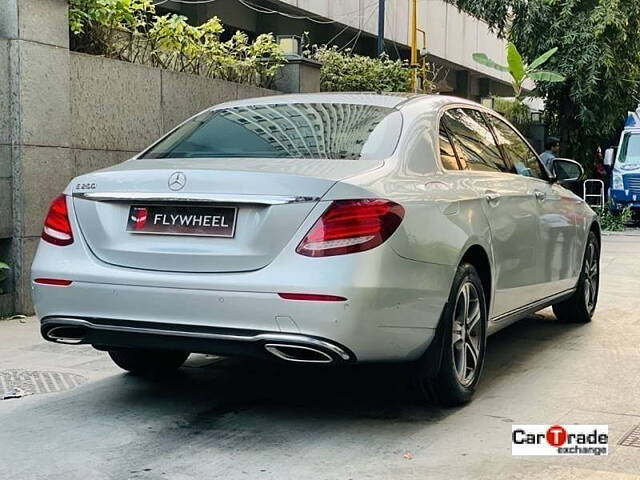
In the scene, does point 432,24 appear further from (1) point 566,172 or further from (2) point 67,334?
(2) point 67,334

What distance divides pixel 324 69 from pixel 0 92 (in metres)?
7.82

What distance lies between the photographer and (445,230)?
462 centimetres

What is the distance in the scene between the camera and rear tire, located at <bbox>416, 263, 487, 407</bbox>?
4.59 metres

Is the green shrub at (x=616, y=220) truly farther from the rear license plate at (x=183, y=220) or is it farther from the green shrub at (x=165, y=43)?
the rear license plate at (x=183, y=220)

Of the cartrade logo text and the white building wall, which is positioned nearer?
the cartrade logo text

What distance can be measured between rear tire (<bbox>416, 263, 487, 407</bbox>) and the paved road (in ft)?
0.41

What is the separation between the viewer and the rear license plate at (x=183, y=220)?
4.20m

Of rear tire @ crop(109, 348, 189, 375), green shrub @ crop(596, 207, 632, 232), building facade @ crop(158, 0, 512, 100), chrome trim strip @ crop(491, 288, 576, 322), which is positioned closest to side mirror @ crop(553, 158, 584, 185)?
chrome trim strip @ crop(491, 288, 576, 322)

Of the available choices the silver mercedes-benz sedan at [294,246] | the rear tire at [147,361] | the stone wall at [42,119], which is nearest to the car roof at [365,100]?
the silver mercedes-benz sedan at [294,246]

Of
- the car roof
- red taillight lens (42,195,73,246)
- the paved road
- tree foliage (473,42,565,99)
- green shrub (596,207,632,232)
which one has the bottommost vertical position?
green shrub (596,207,632,232)

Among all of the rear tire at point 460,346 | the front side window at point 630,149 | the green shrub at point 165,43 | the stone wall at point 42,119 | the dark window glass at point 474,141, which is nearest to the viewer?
the rear tire at point 460,346

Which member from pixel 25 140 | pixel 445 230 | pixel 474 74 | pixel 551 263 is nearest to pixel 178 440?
pixel 445 230

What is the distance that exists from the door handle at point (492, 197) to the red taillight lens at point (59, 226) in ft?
7.66

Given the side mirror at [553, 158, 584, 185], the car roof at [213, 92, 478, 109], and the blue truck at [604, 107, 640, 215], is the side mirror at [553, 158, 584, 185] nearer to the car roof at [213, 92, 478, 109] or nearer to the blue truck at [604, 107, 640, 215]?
the car roof at [213, 92, 478, 109]
